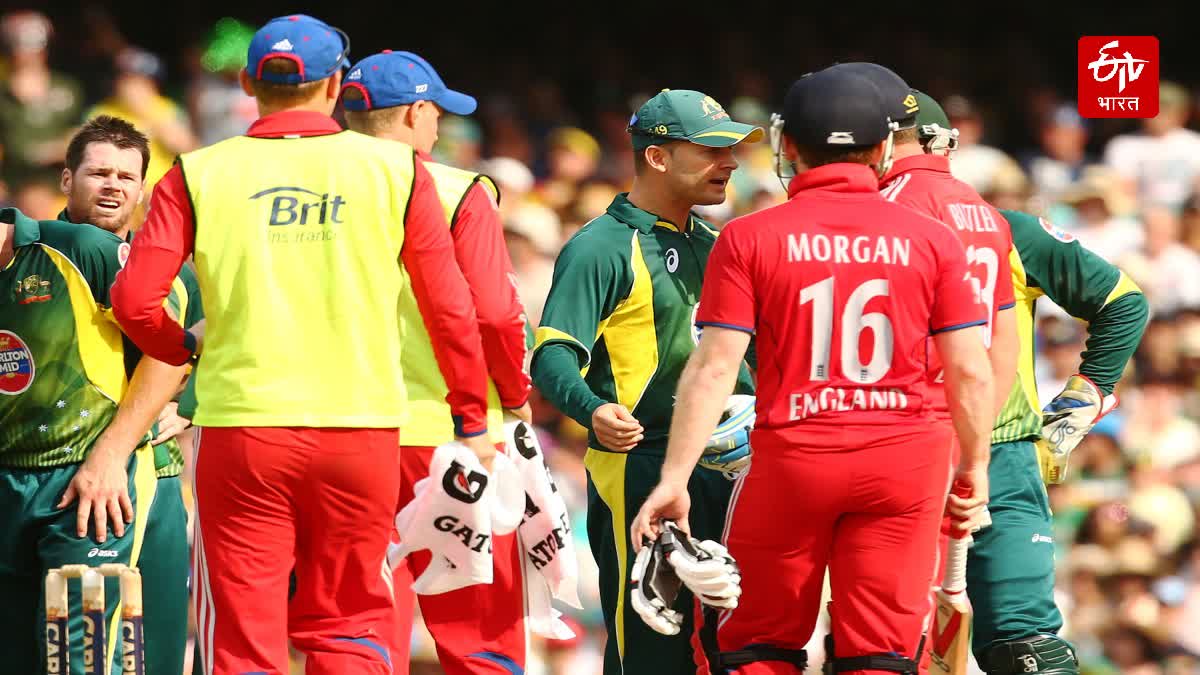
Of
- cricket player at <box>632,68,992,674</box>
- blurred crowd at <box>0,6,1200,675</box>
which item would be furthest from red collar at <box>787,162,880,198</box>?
blurred crowd at <box>0,6,1200,675</box>

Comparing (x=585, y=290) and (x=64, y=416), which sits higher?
(x=585, y=290)

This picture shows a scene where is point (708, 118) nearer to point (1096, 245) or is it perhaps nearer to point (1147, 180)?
point (1096, 245)

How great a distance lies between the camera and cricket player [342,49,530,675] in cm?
566

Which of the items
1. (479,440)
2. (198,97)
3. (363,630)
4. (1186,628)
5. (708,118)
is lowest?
(1186,628)

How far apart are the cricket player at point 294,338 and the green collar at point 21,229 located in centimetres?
104

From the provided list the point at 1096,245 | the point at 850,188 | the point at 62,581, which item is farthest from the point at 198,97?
the point at 850,188

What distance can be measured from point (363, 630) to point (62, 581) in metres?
1.14

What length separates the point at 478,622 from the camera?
5.98 m

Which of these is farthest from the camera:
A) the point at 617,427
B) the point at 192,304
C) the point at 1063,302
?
the point at 1063,302

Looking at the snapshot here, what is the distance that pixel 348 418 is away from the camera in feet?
16.7

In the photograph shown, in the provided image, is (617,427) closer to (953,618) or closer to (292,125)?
(953,618)

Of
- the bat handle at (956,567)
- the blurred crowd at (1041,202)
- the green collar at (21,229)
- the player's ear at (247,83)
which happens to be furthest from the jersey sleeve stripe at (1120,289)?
the green collar at (21,229)

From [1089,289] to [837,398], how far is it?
201 cm

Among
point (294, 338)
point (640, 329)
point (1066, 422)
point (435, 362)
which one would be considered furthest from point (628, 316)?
point (1066, 422)
